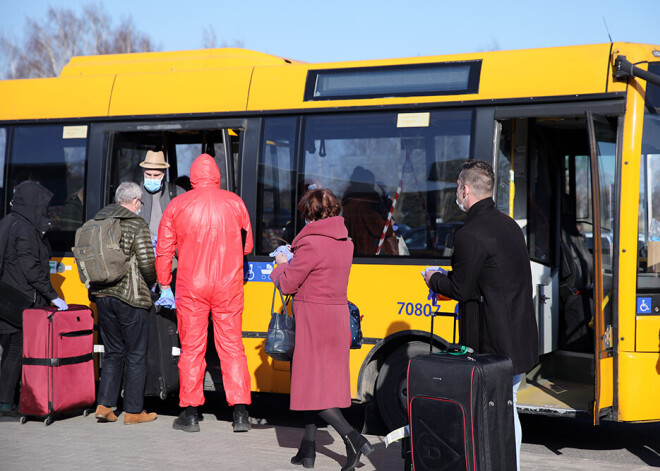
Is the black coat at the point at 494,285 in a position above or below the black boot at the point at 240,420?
above

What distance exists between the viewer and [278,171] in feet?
25.6

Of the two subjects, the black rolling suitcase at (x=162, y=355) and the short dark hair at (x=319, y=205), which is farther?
the black rolling suitcase at (x=162, y=355)

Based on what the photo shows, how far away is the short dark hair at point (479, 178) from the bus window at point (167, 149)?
3.58m

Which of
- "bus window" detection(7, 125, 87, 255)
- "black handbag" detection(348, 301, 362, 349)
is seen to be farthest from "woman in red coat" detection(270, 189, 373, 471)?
"bus window" detection(7, 125, 87, 255)

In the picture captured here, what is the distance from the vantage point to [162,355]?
7801mm

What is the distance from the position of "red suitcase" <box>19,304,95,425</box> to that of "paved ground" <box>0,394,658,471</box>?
185mm

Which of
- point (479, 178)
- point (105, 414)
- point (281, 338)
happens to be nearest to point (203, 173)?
point (281, 338)

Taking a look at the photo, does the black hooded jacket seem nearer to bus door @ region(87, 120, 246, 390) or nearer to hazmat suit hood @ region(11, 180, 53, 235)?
hazmat suit hood @ region(11, 180, 53, 235)

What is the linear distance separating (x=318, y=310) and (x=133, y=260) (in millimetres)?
2320

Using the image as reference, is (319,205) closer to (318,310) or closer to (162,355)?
(318,310)

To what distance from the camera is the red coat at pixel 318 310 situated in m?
5.89

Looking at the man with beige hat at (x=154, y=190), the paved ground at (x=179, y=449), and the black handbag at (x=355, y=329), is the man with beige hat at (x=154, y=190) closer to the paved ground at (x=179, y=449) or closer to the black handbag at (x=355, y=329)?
the paved ground at (x=179, y=449)

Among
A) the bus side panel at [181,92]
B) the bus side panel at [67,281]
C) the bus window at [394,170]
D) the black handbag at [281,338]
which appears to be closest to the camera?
the black handbag at [281,338]

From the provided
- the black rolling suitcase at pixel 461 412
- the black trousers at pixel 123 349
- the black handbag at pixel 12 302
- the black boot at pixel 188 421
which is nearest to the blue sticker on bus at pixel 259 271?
the black trousers at pixel 123 349
